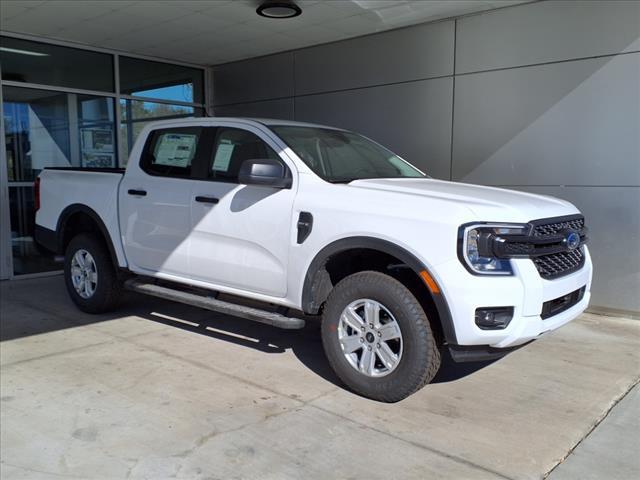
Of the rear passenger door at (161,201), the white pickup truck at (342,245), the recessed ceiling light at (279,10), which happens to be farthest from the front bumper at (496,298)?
the recessed ceiling light at (279,10)

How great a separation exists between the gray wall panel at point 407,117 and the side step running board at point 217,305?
4006mm

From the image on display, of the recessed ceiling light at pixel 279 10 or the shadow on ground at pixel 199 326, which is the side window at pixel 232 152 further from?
the recessed ceiling light at pixel 279 10

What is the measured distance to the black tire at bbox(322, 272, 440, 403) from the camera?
11.8 feet

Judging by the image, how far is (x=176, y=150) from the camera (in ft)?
17.6

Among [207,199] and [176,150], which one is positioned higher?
[176,150]

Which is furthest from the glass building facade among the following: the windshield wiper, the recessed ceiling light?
the windshield wiper

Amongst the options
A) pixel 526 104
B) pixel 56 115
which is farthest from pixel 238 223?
pixel 56 115

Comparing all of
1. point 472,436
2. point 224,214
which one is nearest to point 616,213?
point 472,436

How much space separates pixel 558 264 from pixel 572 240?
0.25 metres

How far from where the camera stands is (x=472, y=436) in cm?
346

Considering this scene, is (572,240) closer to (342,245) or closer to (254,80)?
(342,245)

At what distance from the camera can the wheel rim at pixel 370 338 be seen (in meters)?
3.77

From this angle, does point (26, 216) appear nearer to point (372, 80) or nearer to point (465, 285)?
point (372, 80)

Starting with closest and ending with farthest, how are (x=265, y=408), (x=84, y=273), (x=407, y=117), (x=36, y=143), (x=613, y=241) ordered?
(x=265, y=408) < (x=84, y=273) < (x=613, y=241) < (x=407, y=117) < (x=36, y=143)
